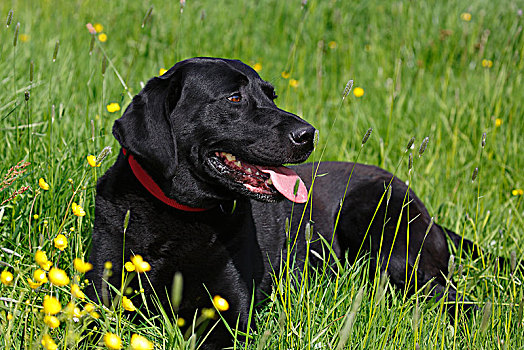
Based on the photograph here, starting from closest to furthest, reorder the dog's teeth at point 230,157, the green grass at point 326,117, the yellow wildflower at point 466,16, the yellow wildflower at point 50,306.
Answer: the yellow wildflower at point 50,306
the green grass at point 326,117
the dog's teeth at point 230,157
the yellow wildflower at point 466,16

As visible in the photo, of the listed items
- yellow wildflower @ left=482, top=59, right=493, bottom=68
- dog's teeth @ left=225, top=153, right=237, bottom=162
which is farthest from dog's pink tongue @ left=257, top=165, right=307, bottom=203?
yellow wildflower @ left=482, top=59, right=493, bottom=68

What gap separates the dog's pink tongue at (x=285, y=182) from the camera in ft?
8.46

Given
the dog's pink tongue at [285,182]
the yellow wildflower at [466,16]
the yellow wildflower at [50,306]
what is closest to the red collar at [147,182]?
the dog's pink tongue at [285,182]

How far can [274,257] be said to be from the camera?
10.6ft

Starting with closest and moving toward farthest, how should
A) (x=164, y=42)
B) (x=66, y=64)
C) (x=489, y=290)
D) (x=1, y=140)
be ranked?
(x=489, y=290) → (x=1, y=140) → (x=66, y=64) → (x=164, y=42)

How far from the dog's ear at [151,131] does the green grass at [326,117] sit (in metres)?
0.34

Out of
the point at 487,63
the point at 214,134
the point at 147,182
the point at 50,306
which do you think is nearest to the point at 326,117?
the point at 487,63

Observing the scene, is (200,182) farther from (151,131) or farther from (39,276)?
(39,276)

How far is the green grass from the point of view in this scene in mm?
2365

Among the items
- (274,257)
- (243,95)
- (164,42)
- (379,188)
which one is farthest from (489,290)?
(164,42)

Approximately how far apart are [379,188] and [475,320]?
3.86ft

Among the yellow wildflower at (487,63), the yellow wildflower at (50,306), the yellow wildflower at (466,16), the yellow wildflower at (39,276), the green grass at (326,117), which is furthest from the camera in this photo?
the yellow wildflower at (466,16)

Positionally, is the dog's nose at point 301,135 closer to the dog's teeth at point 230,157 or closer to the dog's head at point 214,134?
the dog's head at point 214,134

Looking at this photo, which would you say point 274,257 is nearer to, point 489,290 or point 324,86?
point 489,290
